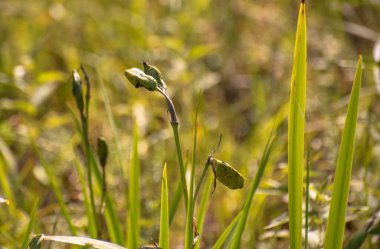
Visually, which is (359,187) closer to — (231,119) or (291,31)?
(231,119)

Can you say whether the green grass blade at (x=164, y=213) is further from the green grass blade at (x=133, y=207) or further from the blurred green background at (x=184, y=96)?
the blurred green background at (x=184, y=96)

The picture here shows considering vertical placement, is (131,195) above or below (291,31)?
below

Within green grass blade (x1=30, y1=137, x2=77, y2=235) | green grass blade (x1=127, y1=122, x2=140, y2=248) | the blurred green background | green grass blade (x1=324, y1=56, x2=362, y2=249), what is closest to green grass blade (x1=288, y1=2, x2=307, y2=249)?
green grass blade (x1=324, y1=56, x2=362, y2=249)

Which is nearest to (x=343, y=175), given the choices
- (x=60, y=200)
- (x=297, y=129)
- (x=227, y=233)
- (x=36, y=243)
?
(x=297, y=129)

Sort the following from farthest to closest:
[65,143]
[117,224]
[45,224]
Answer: [65,143] → [45,224] → [117,224]

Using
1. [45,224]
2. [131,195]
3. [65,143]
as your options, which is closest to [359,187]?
[131,195]

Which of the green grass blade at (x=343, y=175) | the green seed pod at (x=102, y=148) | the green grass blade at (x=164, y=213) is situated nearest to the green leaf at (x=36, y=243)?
the green grass blade at (x=164, y=213)
